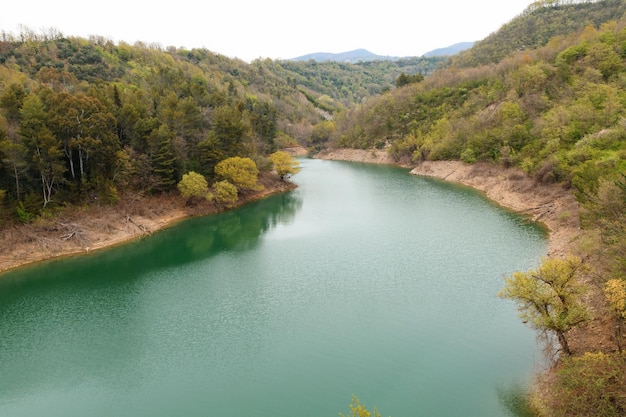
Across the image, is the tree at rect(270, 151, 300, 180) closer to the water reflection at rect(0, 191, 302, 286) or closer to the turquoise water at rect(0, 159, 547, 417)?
the water reflection at rect(0, 191, 302, 286)

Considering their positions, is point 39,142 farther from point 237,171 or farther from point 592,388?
point 592,388

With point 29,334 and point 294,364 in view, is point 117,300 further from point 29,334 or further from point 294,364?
point 294,364

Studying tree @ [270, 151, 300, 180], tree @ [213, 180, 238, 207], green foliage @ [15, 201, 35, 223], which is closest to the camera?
green foliage @ [15, 201, 35, 223]

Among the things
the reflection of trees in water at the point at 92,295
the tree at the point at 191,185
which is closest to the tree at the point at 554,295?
the reflection of trees in water at the point at 92,295

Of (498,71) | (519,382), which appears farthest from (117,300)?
(498,71)

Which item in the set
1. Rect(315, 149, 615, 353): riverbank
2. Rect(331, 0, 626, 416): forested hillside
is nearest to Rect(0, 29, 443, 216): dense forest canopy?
Rect(315, 149, 615, 353): riverbank
